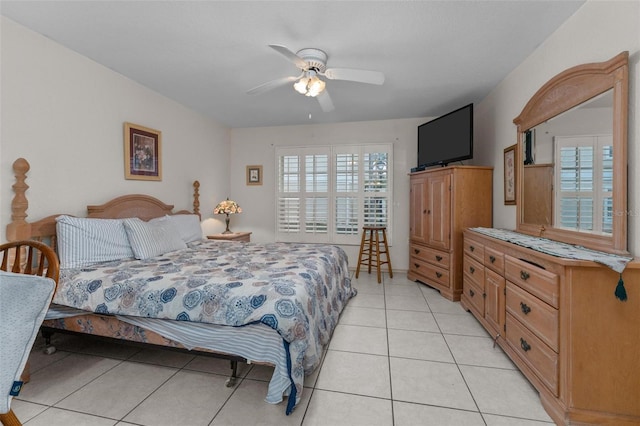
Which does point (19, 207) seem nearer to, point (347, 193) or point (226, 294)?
point (226, 294)

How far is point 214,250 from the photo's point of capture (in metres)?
3.08

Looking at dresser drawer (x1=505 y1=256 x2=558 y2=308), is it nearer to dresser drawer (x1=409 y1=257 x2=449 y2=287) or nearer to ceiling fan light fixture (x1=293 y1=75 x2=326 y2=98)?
dresser drawer (x1=409 y1=257 x2=449 y2=287)

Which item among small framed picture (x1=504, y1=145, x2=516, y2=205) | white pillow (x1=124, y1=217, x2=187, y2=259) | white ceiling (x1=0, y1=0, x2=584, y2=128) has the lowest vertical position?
white pillow (x1=124, y1=217, x2=187, y2=259)

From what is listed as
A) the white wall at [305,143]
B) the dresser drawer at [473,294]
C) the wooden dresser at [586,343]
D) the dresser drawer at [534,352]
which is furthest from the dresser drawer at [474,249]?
Result: the white wall at [305,143]

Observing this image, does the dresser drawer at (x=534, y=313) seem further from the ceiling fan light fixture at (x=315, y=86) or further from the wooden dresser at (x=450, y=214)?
the ceiling fan light fixture at (x=315, y=86)

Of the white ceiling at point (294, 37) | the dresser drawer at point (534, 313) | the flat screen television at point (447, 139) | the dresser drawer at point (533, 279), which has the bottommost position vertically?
the dresser drawer at point (534, 313)

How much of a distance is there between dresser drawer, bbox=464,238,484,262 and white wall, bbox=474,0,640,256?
0.46 metres

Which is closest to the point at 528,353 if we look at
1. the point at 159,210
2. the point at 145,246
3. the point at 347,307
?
the point at 347,307

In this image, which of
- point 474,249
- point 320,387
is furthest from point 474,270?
point 320,387

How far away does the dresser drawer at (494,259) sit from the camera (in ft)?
7.29

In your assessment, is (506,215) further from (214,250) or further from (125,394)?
(125,394)

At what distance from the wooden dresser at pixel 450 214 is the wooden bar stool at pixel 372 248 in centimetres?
62

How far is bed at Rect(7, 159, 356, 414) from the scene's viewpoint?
1624 millimetres

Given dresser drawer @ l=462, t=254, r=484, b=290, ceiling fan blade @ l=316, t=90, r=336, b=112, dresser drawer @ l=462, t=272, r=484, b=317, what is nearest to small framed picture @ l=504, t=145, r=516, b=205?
dresser drawer @ l=462, t=254, r=484, b=290
